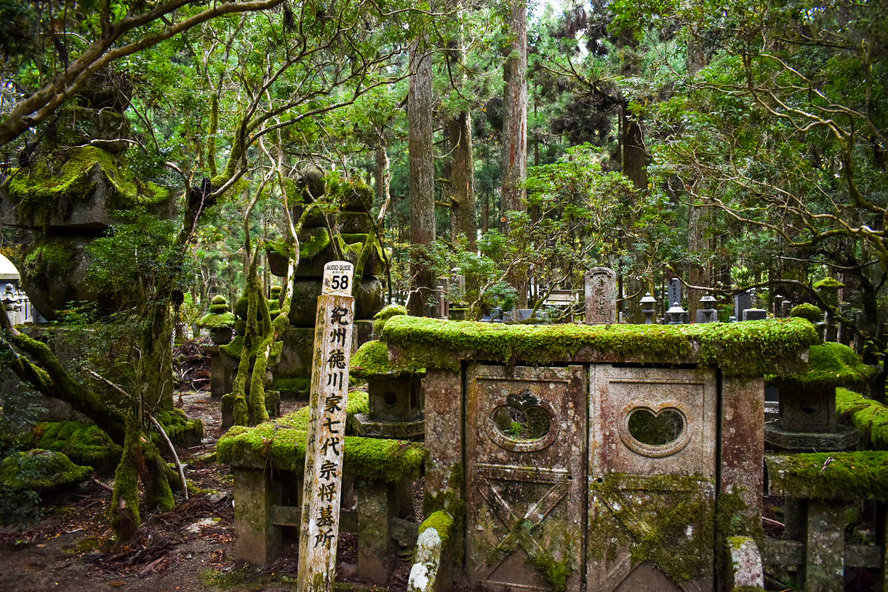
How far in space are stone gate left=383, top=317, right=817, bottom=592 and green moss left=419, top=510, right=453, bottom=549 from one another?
10cm

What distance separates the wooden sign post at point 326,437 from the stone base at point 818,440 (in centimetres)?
394

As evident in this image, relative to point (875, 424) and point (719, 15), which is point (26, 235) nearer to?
point (719, 15)

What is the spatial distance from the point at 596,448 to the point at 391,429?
2.12 meters

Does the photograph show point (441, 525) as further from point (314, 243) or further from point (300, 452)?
point (314, 243)

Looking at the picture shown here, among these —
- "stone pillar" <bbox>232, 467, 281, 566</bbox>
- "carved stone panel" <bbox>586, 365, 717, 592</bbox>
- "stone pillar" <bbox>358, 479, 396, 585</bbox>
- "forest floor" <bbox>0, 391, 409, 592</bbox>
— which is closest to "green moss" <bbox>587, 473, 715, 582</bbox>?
"carved stone panel" <bbox>586, 365, 717, 592</bbox>

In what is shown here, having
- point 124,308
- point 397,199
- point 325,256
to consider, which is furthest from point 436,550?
point 397,199

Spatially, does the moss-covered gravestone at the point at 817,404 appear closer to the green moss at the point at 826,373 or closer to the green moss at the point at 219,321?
the green moss at the point at 826,373

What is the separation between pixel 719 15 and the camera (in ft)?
22.9

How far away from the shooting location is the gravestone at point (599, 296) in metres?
5.03

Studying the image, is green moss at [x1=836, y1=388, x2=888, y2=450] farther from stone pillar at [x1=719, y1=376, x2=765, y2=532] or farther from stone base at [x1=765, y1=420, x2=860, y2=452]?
stone pillar at [x1=719, y1=376, x2=765, y2=532]

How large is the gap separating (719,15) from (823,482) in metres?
5.63

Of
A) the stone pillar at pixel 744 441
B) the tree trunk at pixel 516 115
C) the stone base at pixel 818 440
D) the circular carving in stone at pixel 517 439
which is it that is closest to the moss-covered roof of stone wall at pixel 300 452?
the circular carving in stone at pixel 517 439

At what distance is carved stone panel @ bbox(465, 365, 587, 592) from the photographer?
180 inches

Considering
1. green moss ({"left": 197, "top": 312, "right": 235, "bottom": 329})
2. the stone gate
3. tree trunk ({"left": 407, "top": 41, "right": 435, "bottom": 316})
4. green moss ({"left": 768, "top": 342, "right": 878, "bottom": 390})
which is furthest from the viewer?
green moss ({"left": 197, "top": 312, "right": 235, "bottom": 329})
